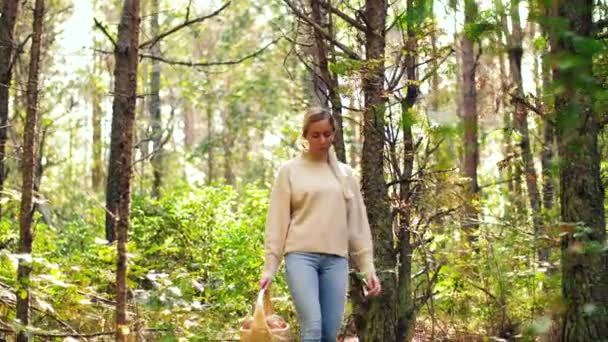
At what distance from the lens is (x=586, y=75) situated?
3.80 feet

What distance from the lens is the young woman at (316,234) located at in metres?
4.30

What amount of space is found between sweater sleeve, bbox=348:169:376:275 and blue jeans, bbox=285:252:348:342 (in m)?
0.14

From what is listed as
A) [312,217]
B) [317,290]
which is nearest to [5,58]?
[312,217]

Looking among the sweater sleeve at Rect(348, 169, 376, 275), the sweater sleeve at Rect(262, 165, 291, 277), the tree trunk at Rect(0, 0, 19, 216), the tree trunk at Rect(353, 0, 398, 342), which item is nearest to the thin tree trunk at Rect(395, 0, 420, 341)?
the tree trunk at Rect(353, 0, 398, 342)

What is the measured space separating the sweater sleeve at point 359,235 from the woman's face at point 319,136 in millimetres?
271

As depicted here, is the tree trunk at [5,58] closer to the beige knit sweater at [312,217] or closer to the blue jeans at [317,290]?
the beige knit sweater at [312,217]

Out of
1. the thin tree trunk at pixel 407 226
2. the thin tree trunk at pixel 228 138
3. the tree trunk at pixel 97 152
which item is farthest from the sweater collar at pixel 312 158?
the thin tree trunk at pixel 228 138

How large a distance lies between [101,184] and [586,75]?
3089 cm

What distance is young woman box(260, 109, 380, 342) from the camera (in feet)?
14.1

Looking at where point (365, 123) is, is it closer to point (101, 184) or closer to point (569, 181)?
point (569, 181)

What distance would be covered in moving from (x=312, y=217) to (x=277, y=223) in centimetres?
20

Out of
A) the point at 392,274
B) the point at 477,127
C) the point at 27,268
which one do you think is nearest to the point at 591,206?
the point at 392,274

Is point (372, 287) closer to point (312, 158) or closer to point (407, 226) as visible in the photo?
point (312, 158)

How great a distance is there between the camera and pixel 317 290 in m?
4.32
